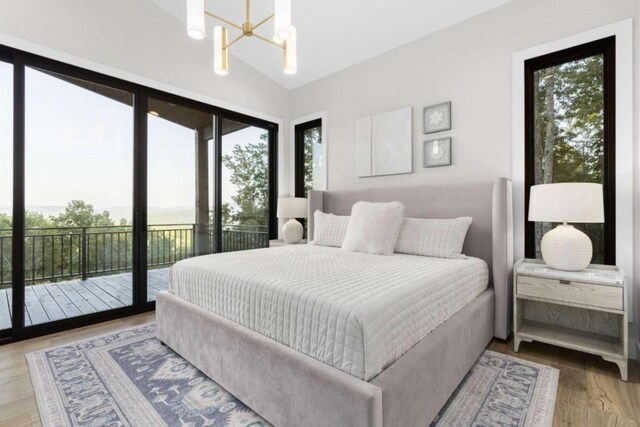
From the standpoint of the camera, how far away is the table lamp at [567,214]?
1946 mm

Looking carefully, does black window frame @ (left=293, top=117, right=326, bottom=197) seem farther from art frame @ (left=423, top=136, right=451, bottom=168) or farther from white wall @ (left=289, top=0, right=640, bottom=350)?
art frame @ (left=423, top=136, right=451, bottom=168)

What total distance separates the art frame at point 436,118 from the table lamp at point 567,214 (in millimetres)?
1117

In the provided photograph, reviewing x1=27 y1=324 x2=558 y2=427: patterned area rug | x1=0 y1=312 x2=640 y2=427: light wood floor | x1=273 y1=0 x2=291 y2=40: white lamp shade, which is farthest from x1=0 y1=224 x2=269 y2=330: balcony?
x1=273 y1=0 x2=291 y2=40: white lamp shade

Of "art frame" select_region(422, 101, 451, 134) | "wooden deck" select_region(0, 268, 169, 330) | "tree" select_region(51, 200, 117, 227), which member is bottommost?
"wooden deck" select_region(0, 268, 169, 330)

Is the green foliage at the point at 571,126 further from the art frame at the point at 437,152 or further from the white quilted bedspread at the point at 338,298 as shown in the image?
the white quilted bedspread at the point at 338,298

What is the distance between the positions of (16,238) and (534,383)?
12.4ft

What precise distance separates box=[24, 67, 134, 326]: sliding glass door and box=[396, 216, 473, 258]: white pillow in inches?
108

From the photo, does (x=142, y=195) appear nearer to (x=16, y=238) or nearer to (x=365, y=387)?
(x=16, y=238)

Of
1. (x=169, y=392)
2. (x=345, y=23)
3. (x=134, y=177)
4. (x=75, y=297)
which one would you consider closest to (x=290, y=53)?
(x=345, y=23)

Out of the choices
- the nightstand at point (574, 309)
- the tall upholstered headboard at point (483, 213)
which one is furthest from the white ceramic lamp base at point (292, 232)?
the nightstand at point (574, 309)

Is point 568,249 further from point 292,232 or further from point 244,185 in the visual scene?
point 244,185

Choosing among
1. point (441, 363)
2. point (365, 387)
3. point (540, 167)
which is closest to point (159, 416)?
point (365, 387)

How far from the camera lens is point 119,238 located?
3.14 metres

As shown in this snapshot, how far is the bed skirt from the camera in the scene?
1.08 meters
